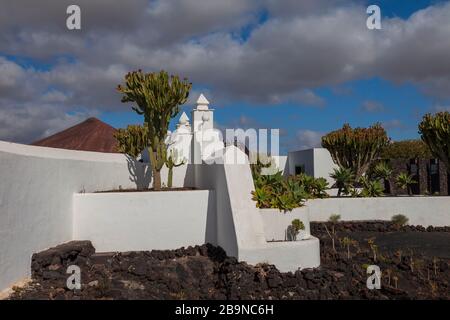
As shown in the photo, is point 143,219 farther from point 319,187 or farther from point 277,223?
point 319,187

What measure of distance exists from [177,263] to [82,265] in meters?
2.07

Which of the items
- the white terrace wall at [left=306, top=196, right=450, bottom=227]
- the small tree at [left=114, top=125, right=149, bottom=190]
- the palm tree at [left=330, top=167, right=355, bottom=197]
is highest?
the small tree at [left=114, top=125, right=149, bottom=190]

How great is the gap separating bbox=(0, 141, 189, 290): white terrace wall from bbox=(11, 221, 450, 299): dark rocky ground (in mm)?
403

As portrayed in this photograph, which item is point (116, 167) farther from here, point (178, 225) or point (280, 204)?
point (280, 204)

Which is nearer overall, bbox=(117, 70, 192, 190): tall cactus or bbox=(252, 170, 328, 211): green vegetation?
bbox=(252, 170, 328, 211): green vegetation

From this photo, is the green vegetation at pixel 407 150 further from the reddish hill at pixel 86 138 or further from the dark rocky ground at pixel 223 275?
the dark rocky ground at pixel 223 275

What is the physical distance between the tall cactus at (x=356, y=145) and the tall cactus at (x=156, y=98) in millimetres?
8377

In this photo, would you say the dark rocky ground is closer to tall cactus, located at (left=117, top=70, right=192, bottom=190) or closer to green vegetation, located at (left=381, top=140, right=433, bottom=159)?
tall cactus, located at (left=117, top=70, right=192, bottom=190)

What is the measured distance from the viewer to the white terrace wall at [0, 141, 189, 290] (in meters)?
6.77

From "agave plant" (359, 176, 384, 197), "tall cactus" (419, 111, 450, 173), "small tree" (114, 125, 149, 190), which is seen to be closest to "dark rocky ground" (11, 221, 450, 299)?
"small tree" (114, 125, 149, 190)
